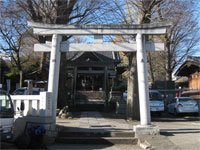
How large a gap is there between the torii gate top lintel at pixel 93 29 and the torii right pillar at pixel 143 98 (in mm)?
357

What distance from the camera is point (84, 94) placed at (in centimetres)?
2048

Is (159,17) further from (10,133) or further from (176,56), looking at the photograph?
(176,56)

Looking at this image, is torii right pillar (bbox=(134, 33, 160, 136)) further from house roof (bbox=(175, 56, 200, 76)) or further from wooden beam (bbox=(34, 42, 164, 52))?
house roof (bbox=(175, 56, 200, 76))

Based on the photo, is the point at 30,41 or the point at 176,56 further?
the point at 176,56

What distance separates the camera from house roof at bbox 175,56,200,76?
78.2ft

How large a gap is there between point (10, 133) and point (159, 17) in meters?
10.4

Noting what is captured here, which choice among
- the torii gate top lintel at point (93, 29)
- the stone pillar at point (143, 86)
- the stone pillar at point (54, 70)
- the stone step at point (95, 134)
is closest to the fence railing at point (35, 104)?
the stone pillar at point (54, 70)

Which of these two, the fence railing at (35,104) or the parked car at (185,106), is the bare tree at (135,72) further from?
the parked car at (185,106)

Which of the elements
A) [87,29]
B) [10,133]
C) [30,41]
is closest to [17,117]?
[10,133]

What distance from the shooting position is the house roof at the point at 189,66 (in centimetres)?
2383

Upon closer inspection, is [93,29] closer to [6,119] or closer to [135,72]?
[135,72]

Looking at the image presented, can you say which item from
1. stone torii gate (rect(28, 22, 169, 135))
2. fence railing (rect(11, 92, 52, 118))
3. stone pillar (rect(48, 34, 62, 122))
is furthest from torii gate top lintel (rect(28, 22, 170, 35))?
fence railing (rect(11, 92, 52, 118))

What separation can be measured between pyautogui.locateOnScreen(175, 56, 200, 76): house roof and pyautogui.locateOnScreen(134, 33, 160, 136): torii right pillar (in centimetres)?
1593

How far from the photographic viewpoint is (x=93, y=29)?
9617 millimetres
